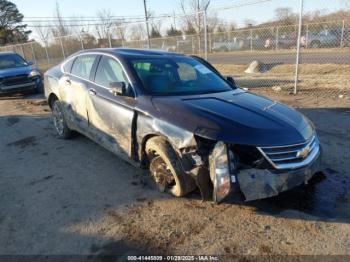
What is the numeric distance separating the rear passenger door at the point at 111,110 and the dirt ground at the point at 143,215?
1.51ft

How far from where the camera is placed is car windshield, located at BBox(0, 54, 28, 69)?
11750mm

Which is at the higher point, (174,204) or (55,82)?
(55,82)

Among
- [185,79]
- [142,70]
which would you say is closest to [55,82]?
[142,70]

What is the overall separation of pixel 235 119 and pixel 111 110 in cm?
182

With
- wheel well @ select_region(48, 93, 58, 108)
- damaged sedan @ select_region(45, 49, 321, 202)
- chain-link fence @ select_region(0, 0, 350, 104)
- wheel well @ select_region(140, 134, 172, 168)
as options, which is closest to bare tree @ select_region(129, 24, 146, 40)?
chain-link fence @ select_region(0, 0, 350, 104)

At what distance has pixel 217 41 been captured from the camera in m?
25.5

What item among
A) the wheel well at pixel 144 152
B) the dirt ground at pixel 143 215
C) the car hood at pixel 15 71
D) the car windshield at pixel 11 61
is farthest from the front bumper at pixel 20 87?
the wheel well at pixel 144 152

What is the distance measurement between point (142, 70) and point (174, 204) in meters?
1.81

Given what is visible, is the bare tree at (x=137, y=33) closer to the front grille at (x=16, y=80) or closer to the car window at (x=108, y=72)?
the front grille at (x=16, y=80)

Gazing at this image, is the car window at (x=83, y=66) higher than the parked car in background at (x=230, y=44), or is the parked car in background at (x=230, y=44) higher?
the car window at (x=83, y=66)

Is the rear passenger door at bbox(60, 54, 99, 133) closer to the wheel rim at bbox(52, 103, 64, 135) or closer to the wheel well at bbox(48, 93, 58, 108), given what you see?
the wheel rim at bbox(52, 103, 64, 135)

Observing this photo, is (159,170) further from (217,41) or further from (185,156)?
(217,41)

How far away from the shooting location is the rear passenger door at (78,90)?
16.3 ft

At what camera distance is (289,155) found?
3.11m
